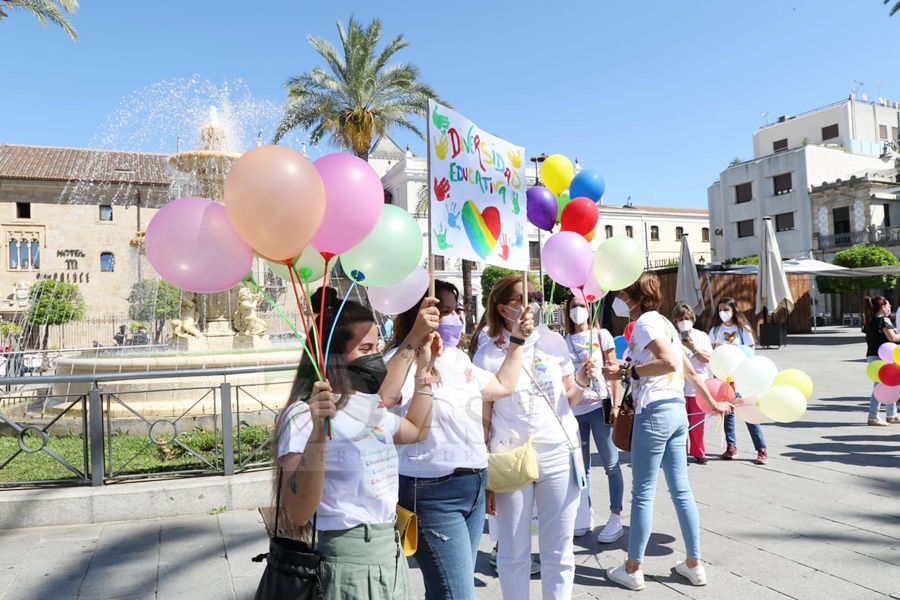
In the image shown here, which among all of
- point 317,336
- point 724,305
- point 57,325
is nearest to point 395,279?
point 317,336

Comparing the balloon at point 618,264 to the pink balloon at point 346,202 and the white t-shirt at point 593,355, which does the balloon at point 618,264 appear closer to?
the white t-shirt at point 593,355

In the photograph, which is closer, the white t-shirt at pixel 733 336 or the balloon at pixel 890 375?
the balloon at pixel 890 375

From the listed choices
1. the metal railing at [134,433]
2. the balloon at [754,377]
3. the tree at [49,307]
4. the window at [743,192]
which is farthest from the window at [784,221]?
the tree at [49,307]

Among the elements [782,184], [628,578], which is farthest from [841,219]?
[628,578]

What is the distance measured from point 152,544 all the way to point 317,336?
325 centimetres

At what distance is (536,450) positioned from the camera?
3.07 meters

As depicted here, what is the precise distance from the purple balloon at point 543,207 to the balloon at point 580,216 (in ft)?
0.90

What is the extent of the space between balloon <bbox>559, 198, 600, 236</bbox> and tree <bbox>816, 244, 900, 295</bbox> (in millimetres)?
31751

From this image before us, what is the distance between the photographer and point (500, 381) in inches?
117

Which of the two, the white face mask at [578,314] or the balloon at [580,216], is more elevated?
the balloon at [580,216]

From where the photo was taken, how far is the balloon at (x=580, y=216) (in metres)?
4.54

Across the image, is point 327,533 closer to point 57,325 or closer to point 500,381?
point 500,381

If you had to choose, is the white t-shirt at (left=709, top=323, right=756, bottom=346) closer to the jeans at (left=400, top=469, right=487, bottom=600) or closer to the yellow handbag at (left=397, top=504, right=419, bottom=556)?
the jeans at (left=400, top=469, right=487, bottom=600)

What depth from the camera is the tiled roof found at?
148ft
